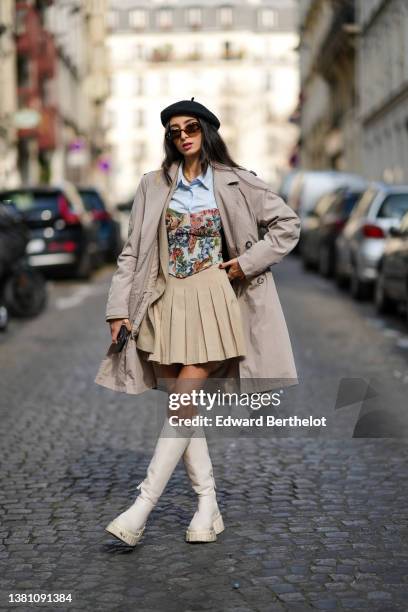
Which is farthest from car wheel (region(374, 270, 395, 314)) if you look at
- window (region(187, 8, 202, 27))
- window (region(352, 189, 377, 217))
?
window (region(187, 8, 202, 27))

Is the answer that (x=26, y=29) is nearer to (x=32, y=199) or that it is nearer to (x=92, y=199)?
(x=92, y=199)

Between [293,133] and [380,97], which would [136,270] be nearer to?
[380,97]

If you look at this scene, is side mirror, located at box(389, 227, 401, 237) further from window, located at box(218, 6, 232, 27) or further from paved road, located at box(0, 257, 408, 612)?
window, located at box(218, 6, 232, 27)

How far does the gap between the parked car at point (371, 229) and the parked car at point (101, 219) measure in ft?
30.4

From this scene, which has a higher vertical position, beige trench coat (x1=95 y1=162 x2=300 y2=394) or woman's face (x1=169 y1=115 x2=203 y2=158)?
woman's face (x1=169 y1=115 x2=203 y2=158)

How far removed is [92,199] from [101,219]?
0.59 meters

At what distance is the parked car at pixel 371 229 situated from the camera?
17.7 metres

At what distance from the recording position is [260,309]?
5145 millimetres

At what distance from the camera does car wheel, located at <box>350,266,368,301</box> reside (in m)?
18.3

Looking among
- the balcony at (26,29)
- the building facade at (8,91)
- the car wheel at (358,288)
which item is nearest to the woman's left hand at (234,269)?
the car wheel at (358,288)

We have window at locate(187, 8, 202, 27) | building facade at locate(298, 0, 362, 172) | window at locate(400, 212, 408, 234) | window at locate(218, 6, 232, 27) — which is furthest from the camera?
window at locate(187, 8, 202, 27)

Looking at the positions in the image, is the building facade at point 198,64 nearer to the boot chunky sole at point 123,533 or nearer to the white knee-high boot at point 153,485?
the white knee-high boot at point 153,485

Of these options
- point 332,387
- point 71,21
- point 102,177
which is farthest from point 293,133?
point 332,387

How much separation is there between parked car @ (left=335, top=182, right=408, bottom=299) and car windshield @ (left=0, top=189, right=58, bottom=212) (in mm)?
5440
